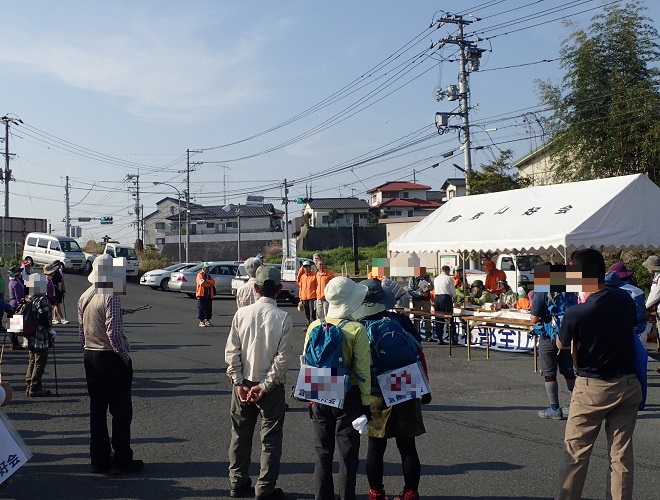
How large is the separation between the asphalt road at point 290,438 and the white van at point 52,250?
1019 inches

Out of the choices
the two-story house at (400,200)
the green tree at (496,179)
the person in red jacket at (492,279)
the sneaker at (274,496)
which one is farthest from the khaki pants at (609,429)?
the two-story house at (400,200)

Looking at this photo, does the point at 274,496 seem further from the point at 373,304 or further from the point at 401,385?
the point at 373,304

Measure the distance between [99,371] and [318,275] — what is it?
9.95 metres

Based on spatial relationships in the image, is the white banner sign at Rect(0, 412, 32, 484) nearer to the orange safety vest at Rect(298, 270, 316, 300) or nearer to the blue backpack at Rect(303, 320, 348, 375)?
the blue backpack at Rect(303, 320, 348, 375)

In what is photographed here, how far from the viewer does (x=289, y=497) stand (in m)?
5.20

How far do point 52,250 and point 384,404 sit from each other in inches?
1389

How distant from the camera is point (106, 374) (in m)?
5.65

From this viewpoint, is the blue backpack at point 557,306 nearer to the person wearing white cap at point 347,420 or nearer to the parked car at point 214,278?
the person wearing white cap at point 347,420

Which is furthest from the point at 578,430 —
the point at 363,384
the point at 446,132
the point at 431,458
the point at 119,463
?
the point at 446,132

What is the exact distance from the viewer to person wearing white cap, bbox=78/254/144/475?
5652 mm

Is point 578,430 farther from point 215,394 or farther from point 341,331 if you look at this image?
point 215,394

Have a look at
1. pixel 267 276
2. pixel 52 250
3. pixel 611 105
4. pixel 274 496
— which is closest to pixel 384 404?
pixel 274 496

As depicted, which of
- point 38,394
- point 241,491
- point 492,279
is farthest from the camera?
point 492,279

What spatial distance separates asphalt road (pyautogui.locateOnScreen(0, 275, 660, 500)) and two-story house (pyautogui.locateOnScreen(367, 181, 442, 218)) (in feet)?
174
